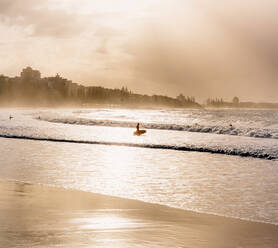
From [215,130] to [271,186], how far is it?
23.7 meters

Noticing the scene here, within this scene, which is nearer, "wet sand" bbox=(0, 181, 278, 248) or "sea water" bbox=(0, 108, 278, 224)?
"wet sand" bbox=(0, 181, 278, 248)

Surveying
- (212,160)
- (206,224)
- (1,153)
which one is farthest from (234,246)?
(1,153)

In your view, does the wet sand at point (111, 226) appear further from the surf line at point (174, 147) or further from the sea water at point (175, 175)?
the surf line at point (174, 147)

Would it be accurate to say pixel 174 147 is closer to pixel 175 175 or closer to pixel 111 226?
pixel 175 175

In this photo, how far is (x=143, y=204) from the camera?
333 inches

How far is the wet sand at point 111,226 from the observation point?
227 inches

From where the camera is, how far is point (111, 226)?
662 cm

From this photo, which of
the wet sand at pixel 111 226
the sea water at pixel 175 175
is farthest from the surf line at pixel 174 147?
the wet sand at pixel 111 226

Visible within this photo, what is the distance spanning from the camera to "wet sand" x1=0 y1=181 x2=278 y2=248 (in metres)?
5.76

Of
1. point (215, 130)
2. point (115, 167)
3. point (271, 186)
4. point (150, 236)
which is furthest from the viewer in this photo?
point (215, 130)

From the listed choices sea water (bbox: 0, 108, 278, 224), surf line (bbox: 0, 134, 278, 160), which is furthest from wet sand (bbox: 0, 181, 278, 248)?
surf line (bbox: 0, 134, 278, 160)

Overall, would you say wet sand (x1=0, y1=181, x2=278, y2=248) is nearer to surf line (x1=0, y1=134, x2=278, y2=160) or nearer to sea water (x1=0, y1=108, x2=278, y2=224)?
sea water (x1=0, y1=108, x2=278, y2=224)

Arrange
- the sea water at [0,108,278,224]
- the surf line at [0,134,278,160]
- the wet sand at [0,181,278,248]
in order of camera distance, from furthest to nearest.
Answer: the surf line at [0,134,278,160] < the sea water at [0,108,278,224] < the wet sand at [0,181,278,248]

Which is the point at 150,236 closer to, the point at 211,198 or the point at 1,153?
the point at 211,198
